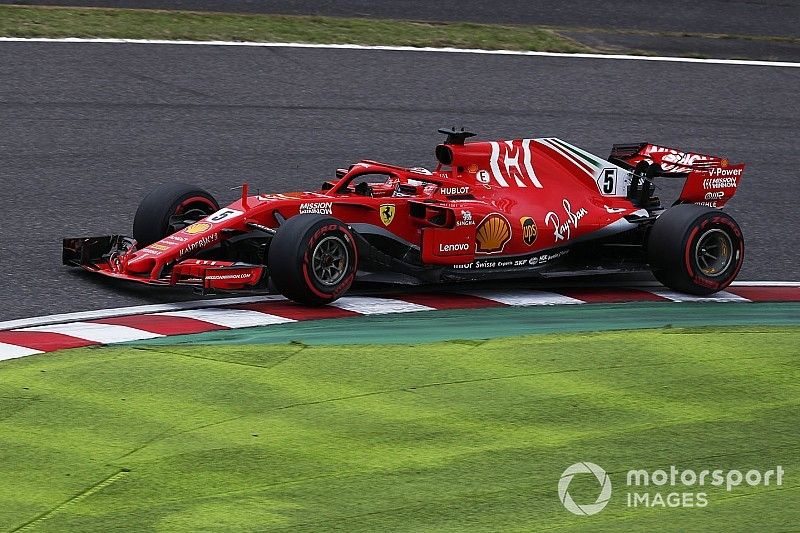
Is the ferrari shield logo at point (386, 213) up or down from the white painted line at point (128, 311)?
up

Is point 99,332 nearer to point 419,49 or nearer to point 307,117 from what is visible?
point 307,117

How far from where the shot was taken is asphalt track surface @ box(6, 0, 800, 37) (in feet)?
60.2

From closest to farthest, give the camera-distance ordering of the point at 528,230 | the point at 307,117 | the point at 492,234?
1. the point at 492,234
2. the point at 528,230
3. the point at 307,117

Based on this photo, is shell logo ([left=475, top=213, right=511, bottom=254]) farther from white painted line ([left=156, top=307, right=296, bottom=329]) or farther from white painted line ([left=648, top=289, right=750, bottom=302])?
white painted line ([left=156, top=307, right=296, bottom=329])

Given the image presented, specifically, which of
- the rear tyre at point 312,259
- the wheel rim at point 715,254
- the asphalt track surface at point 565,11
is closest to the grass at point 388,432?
the rear tyre at point 312,259

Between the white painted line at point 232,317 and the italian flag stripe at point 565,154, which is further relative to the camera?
the italian flag stripe at point 565,154

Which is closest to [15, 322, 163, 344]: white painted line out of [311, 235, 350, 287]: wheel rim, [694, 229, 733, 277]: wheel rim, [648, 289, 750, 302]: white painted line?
[311, 235, 350, 287]: wheel rim

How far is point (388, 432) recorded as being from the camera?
7344mm

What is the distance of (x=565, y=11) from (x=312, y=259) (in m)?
10.8

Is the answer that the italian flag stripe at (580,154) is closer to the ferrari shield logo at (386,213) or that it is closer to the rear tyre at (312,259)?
the ferrari shield logo at (386,213)

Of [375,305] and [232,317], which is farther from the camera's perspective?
[375,305]

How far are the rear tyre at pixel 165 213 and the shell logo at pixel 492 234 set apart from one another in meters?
2.03

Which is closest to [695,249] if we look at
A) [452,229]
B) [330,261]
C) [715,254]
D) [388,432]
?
[715,254]

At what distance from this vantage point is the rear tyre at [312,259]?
9.73 m
